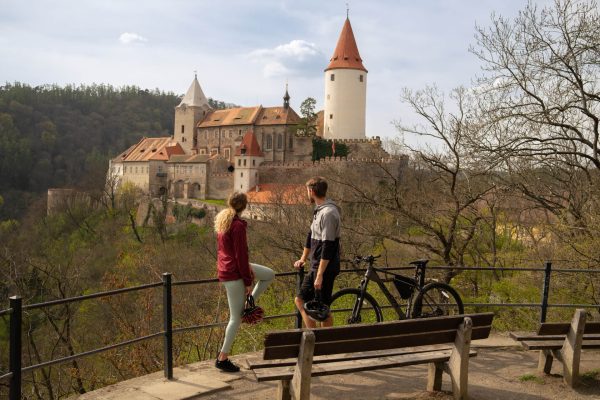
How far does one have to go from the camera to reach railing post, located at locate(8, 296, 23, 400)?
382cm

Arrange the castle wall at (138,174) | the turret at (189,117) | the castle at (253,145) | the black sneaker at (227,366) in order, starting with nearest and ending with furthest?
the black sneaker at (227,366) → the castle at (253,145) → the castle wall at (138,174) → the turret at (189,117)

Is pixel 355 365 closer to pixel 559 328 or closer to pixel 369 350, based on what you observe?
pixel 369 350

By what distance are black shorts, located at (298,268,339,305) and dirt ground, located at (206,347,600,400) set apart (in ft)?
2.35

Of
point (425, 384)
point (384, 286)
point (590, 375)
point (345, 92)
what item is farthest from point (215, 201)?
point (590, 375)

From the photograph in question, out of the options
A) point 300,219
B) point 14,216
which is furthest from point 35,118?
point 300,219

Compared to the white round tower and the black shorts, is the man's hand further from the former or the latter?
the white round tower

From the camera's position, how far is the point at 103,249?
41.4 m

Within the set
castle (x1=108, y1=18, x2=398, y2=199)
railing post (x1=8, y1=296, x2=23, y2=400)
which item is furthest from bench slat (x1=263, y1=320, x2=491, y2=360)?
castle (x1=108, y1=18, x2=398, y2=199)

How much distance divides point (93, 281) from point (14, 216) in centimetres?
4536

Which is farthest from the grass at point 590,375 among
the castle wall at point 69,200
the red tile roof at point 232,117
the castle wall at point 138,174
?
the castle wall at point 138,174

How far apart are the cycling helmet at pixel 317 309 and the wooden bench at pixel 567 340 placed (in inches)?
65.0

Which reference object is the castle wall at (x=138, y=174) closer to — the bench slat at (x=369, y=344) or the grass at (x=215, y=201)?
the grass at (x=215, y=201)

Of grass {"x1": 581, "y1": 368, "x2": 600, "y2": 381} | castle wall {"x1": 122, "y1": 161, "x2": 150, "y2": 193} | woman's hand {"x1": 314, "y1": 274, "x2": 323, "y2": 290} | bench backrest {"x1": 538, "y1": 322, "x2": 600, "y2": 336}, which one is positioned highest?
castle wall {"x1": 122, "y1": 161, "x2": 150, "y2": 193}

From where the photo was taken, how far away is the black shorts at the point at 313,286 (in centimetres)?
532
